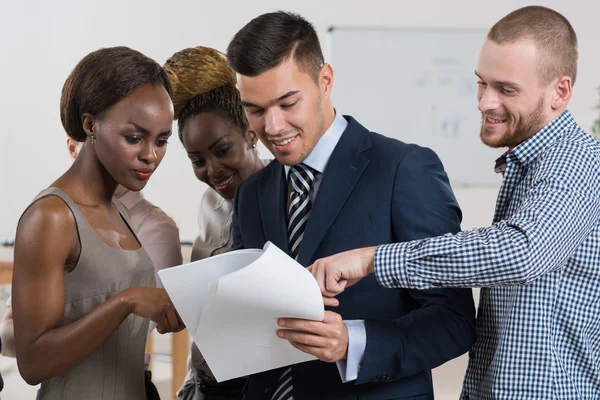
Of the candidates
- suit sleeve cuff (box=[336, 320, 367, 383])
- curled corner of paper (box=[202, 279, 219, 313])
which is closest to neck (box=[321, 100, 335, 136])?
suit sleeve cuff (box=[336, 320, 367, 383])

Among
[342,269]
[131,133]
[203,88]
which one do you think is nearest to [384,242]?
[342,269]

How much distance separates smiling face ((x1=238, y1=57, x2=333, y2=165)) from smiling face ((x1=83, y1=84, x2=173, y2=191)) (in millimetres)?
193

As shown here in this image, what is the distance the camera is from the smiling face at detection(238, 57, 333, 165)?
1494mm

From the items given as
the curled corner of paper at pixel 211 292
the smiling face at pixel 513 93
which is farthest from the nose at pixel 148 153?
the smiling face at pixel 513 93

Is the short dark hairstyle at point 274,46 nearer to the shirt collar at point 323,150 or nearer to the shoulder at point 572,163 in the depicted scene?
the shirt collar at point 323,150

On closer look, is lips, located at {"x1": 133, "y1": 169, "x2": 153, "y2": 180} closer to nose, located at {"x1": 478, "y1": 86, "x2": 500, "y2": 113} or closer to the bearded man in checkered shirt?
the bearded man in checkered shirt

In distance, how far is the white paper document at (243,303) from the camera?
1.09m

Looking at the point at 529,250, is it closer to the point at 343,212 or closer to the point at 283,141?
the point at 343,212

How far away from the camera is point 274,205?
158cm

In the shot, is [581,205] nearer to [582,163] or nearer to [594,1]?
[582,163]

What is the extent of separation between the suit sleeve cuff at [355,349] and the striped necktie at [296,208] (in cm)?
19

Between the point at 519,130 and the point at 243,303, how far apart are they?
62 centimetres

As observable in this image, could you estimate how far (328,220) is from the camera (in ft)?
4.73

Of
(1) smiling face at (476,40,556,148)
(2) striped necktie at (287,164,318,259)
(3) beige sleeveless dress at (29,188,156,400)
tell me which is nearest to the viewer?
(1) smiling face at (476,40,556,148)
